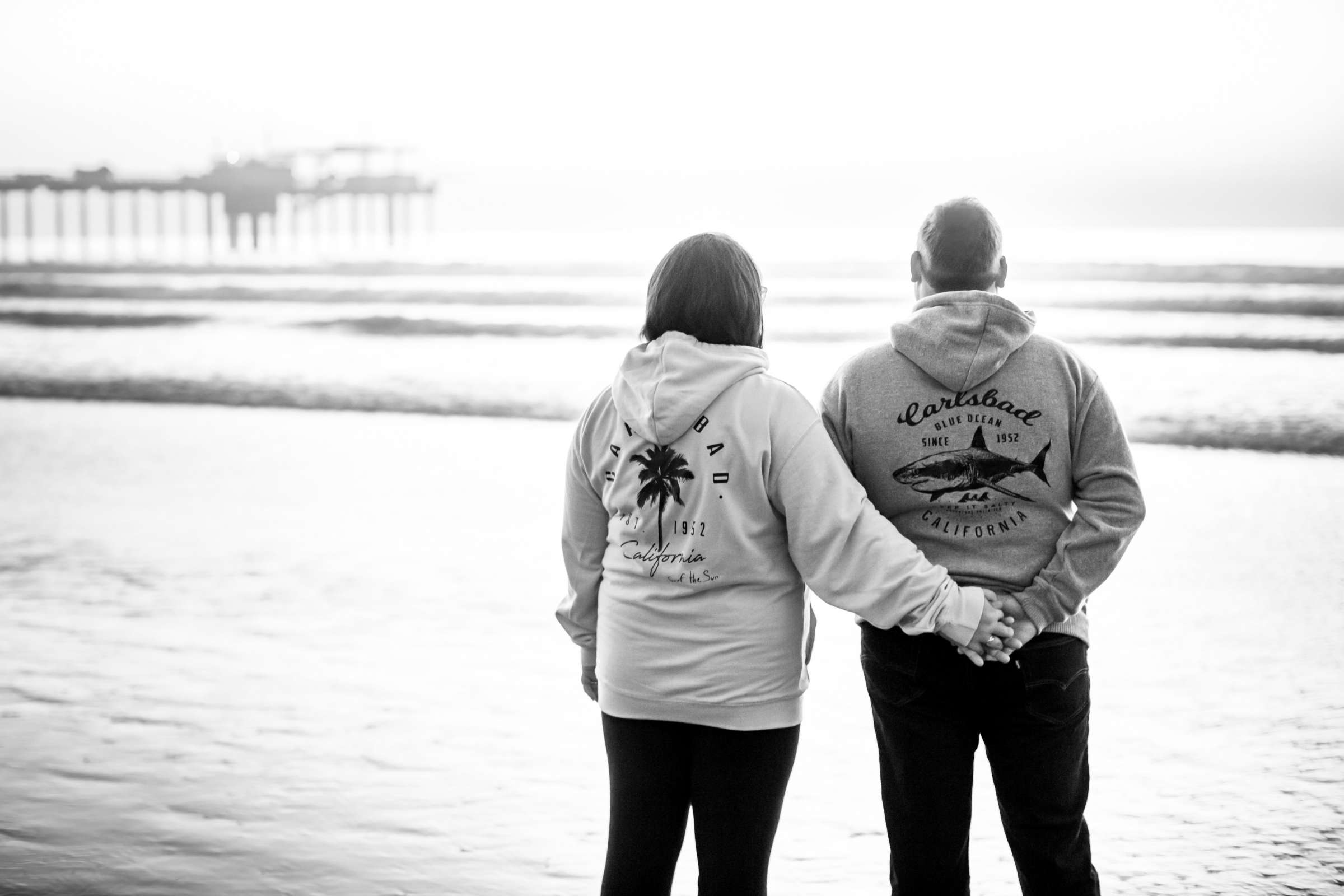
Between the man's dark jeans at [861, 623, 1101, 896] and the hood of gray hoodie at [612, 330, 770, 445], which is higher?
the hood of gray hoodie at [612, 330, 770, 445]

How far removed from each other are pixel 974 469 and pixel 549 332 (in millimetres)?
19291

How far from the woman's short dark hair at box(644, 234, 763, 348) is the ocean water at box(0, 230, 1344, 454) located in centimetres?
582

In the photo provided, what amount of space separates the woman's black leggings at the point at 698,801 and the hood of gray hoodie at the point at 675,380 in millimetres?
521

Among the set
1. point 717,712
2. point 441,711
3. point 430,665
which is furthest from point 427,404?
point 717,712

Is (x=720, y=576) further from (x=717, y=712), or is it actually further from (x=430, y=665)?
(x=430, y=665)

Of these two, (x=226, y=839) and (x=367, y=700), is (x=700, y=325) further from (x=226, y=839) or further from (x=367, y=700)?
(x=367, y=700)

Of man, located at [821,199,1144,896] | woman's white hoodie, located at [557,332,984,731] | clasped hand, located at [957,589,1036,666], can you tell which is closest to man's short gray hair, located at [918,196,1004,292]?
man, located at [821,199,1144,896]

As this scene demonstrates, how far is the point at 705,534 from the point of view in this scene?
7.04 ft

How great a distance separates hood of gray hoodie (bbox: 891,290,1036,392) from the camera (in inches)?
89.4

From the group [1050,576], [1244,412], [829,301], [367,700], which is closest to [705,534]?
[1050,576]

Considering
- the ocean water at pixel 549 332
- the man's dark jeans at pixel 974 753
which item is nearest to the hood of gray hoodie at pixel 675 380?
the man's dark jeans at pixel 974 753

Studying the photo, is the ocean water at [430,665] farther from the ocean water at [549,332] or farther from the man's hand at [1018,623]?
the man's hand at [1018,623]

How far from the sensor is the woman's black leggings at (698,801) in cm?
217

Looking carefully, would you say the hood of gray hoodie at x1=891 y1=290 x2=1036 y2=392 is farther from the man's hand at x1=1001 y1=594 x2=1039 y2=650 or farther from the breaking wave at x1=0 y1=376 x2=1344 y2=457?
the breaking wave at x1=0 y1=376 x2=1344 y2=457
